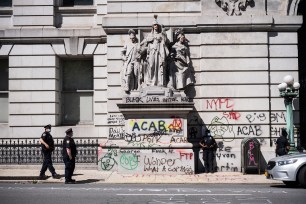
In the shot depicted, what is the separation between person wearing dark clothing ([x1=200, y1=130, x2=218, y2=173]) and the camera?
60.3ft

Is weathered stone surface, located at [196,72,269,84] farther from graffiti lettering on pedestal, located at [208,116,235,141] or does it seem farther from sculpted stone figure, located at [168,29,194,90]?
graffiti lettering on pedestal, located at [208,116,235,141]

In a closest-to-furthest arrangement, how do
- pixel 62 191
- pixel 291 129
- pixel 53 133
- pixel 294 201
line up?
1. pixel 294 201
2. pixel 62 191
3. pixel 291 129
4. pixel 53 133

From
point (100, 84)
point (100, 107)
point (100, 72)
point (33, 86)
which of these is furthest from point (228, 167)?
point (33, 86)

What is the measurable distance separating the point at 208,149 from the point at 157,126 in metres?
2.22

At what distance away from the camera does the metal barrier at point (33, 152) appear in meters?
20.0

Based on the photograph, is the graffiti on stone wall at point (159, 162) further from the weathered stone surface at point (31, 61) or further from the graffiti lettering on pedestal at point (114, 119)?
the weathered stone surface at point (31, 61)

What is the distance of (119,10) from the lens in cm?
1977

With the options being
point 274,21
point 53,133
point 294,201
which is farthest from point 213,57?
point 294,201

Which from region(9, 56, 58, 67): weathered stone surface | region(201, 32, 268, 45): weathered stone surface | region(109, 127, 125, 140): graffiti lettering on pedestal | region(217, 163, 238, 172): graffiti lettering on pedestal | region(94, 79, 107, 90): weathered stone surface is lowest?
region(217, 163, 238, 172): graffiti lettering on pedestal

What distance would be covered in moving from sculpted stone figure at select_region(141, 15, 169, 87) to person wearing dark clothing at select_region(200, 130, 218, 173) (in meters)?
2.74

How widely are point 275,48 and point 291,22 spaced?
128 cm

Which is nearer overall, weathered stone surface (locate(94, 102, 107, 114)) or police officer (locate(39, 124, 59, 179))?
police officer (locate(39, 124, 59, 179))

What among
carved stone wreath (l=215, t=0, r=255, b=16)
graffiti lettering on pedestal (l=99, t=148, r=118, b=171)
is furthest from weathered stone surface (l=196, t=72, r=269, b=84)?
graffiti lettering on pedestal (l=99, t=148, r=118, b=171)

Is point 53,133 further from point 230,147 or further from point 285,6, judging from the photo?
point 285,6
